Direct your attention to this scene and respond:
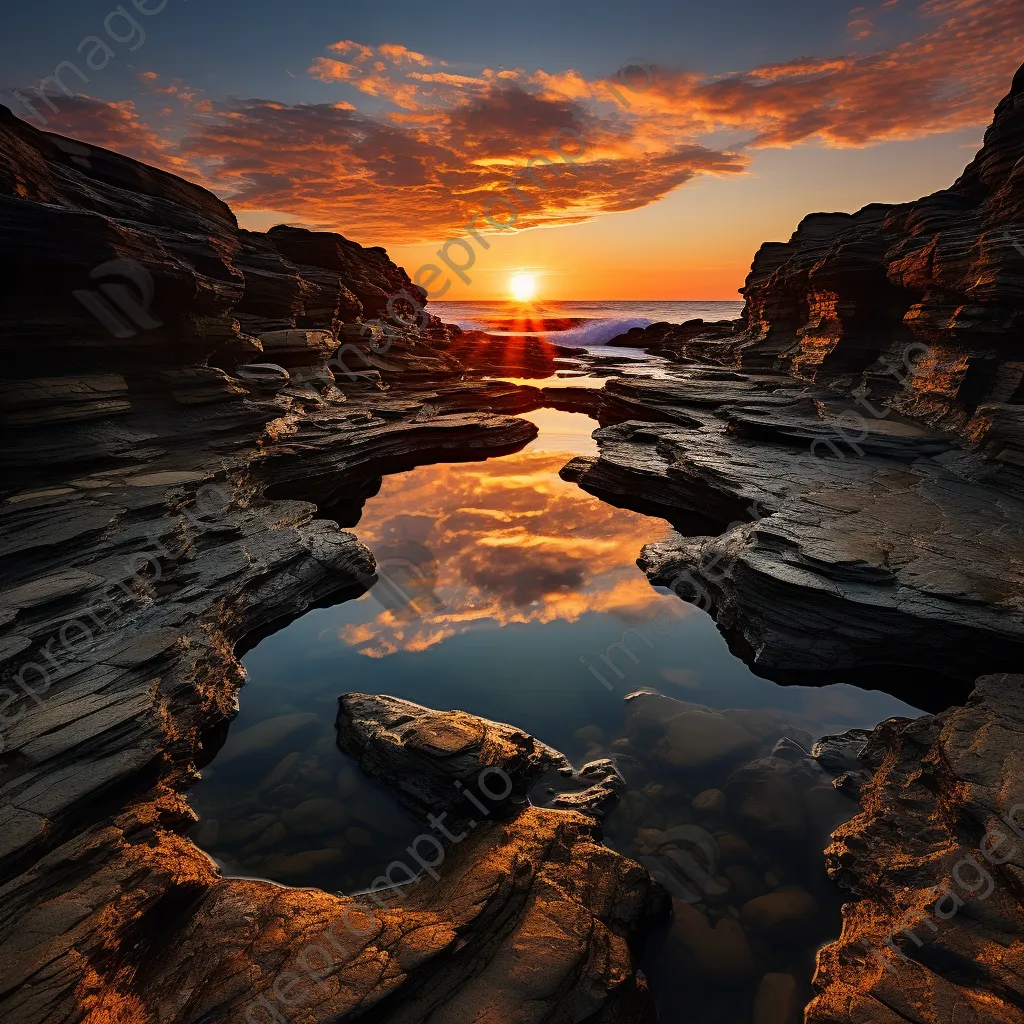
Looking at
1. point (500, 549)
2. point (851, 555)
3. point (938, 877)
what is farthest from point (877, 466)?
point (938, 877)

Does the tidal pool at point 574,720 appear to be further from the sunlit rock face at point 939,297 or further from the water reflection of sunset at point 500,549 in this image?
the sunlit rock face at point 939,297

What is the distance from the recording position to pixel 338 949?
587 cm

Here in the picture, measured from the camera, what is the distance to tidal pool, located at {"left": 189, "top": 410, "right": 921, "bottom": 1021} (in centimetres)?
767

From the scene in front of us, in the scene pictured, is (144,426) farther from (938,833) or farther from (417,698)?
(938,833)

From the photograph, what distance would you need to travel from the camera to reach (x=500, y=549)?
69.4 feet

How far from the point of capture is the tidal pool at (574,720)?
767 cm

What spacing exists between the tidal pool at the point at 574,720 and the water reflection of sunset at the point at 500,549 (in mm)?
94

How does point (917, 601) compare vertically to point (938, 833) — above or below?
above

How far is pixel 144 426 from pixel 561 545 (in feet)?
50.9

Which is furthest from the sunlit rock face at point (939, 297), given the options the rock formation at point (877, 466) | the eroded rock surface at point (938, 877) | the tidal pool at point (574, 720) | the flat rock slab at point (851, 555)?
the eroded rock surface at point (938, 877)

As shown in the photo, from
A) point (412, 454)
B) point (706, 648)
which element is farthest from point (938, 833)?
point (412, 454)

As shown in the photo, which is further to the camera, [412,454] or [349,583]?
[412,454]

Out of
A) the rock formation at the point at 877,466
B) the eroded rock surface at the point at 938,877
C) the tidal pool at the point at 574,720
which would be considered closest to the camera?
the eroded rock surface at the point at 938,877

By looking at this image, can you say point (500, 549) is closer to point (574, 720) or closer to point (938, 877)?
point (574, 720)
